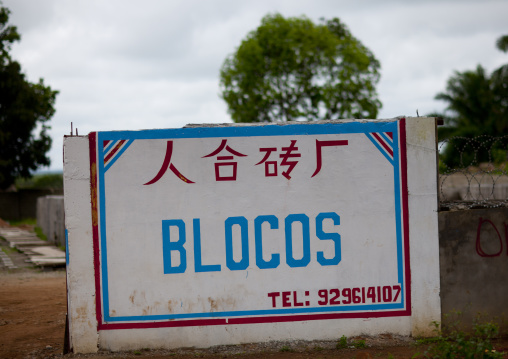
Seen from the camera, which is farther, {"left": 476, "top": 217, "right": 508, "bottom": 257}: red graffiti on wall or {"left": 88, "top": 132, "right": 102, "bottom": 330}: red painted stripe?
{"left": 476, "top": 217, "right": 508, "bottom": 257}: red graffiti on wall

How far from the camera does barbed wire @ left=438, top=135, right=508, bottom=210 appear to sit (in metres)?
5.23

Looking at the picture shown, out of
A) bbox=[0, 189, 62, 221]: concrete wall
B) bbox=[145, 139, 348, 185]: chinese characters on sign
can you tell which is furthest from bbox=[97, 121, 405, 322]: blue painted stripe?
bbox=[0, 189, 62, 221]: concrete wall

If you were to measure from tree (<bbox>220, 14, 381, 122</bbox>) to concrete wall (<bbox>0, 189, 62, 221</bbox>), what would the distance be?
12.7 meters

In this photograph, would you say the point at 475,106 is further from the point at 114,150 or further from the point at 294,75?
the point at 114,150

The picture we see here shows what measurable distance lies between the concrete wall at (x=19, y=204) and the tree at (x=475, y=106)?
23329 mm

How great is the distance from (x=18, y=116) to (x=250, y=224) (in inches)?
1038

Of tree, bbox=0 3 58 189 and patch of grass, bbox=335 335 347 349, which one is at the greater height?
tree, bbox=0 3 58 189

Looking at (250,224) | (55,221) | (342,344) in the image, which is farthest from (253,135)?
(55,221)

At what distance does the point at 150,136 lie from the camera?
17.3 feet

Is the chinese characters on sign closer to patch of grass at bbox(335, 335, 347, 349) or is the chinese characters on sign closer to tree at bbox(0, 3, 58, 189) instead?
patch of grass at bbox(335, 335, 347, 349)

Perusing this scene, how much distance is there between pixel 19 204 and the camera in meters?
32.4

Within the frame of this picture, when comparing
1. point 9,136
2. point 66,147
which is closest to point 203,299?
point 66,147

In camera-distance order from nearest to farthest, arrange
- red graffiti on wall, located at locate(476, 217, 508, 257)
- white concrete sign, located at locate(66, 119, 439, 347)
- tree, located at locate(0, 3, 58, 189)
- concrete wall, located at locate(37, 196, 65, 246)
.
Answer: white concrete sign, located at locate(66, 119, 439, 347)
red graffiti on wall, located at locate(476, 217, 508, 257)
concrete wall, located at locate(37, 196, 65, 246)
tree, located at locate(0, 3, 58, 189)

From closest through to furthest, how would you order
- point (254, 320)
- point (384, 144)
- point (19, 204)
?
point (254, 320), point (384, 144), point (19, 204)
